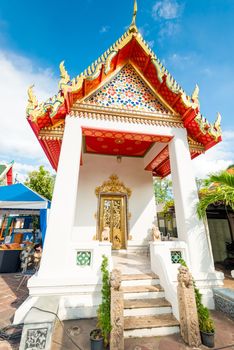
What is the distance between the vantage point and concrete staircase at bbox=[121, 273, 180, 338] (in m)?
2.57

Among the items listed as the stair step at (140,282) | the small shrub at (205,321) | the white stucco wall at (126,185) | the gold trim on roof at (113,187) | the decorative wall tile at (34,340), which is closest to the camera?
the decorative wall tile at (34,340)

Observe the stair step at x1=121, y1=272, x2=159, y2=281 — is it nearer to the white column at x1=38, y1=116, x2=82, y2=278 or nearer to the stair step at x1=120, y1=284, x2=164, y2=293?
the stair step at x1=120, y1=284, x2=164, y2=293

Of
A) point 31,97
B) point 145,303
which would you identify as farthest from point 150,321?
point 31,97

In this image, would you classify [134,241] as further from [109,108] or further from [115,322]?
[109,108]

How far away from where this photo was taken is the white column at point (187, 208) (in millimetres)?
3730

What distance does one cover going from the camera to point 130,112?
4.63 meters

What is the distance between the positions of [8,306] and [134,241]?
4045 mm

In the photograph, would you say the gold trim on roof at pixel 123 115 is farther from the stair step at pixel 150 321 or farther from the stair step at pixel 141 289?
the stair step at pixel 150 321

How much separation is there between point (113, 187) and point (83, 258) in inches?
137

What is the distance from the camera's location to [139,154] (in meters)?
7.30

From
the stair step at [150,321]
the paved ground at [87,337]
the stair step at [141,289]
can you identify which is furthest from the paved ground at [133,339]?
the stair step at [141,289]

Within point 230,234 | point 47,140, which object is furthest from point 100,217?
point 230,234

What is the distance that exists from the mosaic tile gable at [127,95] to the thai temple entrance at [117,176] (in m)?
0.03

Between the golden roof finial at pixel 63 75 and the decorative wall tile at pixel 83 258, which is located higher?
the golden roof finial at pixel 63 75
